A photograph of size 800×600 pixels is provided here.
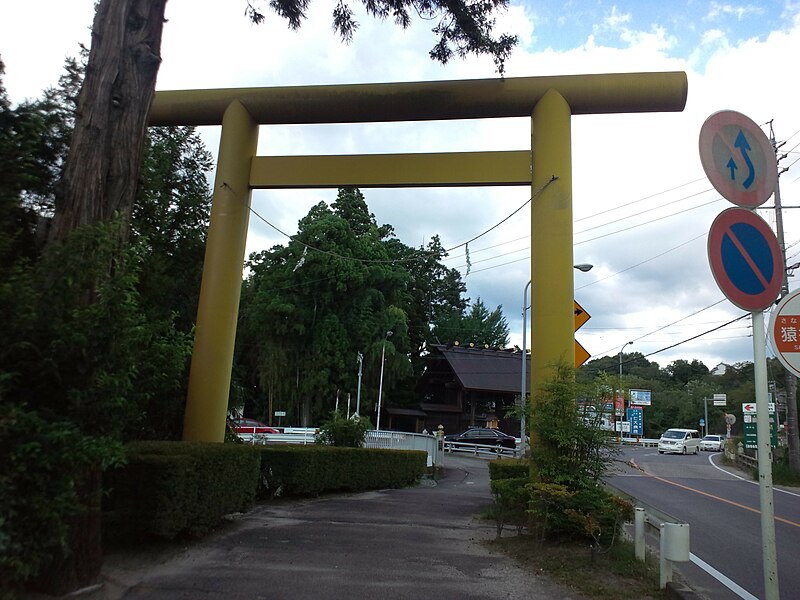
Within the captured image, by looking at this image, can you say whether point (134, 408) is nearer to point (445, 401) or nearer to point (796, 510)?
point (796, 510)

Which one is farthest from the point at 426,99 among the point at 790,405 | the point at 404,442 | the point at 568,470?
the point at 790,405

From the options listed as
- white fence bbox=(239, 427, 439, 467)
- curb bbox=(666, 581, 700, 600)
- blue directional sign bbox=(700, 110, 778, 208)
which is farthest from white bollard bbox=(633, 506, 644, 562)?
white fence bbox=(239, 427, 439, 467)

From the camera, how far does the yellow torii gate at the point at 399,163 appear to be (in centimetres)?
933

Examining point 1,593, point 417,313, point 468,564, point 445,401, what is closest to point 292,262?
point 445,401

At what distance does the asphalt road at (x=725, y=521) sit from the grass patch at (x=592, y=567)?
0.84m

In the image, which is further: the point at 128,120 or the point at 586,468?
the point at 586,468

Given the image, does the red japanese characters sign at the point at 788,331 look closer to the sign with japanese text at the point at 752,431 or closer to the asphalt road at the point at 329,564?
the asphalt road at the point at 329,564

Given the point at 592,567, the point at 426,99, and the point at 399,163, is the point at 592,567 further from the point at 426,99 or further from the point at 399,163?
the point at 426,99

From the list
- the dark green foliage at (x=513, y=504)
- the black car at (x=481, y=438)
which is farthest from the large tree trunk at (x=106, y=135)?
the black car at (x=481, y=438)

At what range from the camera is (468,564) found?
7125 mm

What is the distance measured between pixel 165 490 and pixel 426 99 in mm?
7503

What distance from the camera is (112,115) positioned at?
19.5ft

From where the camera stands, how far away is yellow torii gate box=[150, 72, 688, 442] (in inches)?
367

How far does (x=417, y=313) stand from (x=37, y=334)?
174 ft
